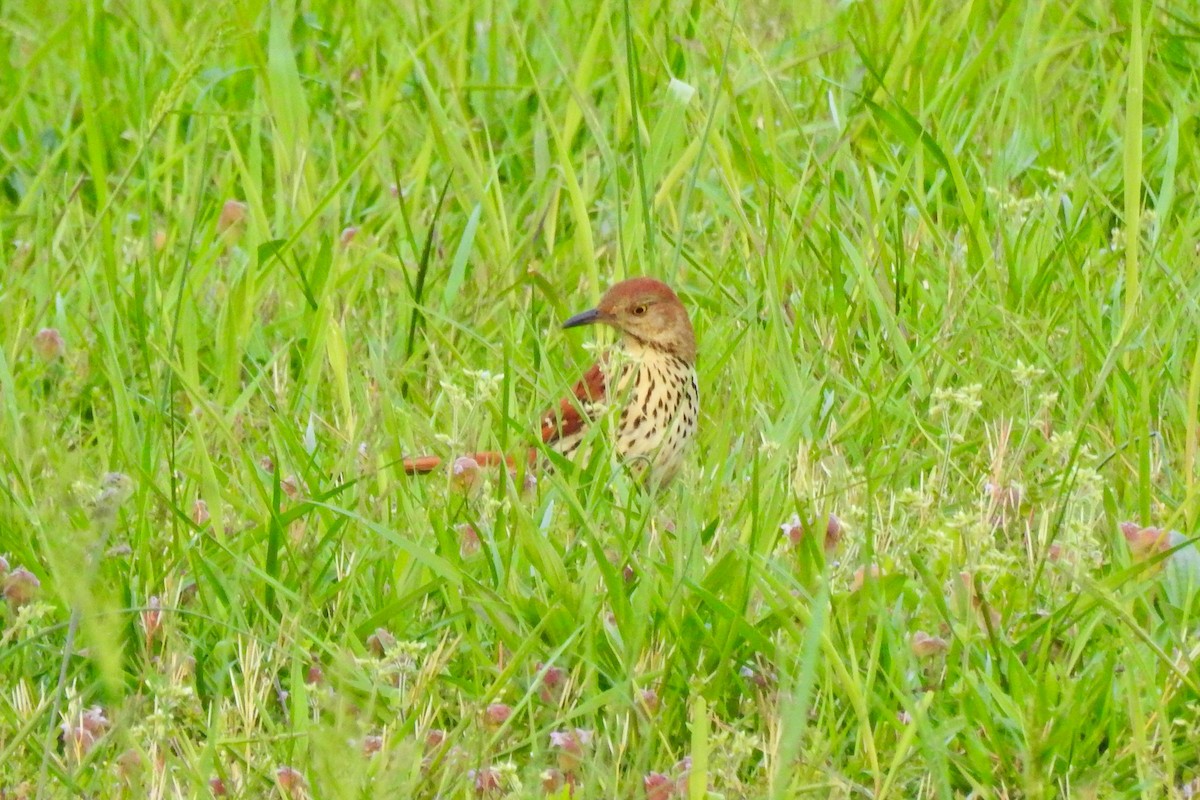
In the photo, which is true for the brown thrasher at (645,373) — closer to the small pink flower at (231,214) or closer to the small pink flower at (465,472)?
the small pink flower at (465,472)

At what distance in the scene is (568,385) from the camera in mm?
4105

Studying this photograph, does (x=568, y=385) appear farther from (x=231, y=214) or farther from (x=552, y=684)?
(x=231, y=214)

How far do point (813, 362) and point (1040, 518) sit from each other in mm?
724

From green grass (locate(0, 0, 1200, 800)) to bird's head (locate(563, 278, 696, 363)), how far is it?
0.44 ft

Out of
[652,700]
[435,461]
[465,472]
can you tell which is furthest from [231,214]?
[652,700]

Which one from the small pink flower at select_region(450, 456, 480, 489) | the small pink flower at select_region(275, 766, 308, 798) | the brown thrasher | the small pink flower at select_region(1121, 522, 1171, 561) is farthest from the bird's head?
the small pink flower at select_region(275, 766, 308, 798)

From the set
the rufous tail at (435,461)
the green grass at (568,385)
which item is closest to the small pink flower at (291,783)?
the green grass at (568,385)

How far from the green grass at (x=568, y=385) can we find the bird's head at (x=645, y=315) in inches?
5.2

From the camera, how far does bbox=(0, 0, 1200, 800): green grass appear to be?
3.04 m

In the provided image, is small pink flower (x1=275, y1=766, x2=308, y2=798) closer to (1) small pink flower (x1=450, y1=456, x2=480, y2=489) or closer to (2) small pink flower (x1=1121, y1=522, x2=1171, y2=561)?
(1) small pink flower (x1=450, y1=456, x2=480, y2=489)

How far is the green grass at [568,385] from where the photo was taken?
3045 millimetres

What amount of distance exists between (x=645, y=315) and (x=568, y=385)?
78 centimetres

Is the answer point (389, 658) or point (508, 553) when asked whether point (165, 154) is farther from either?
point (389, 658)

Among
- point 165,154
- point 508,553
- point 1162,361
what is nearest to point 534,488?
point 508,553
